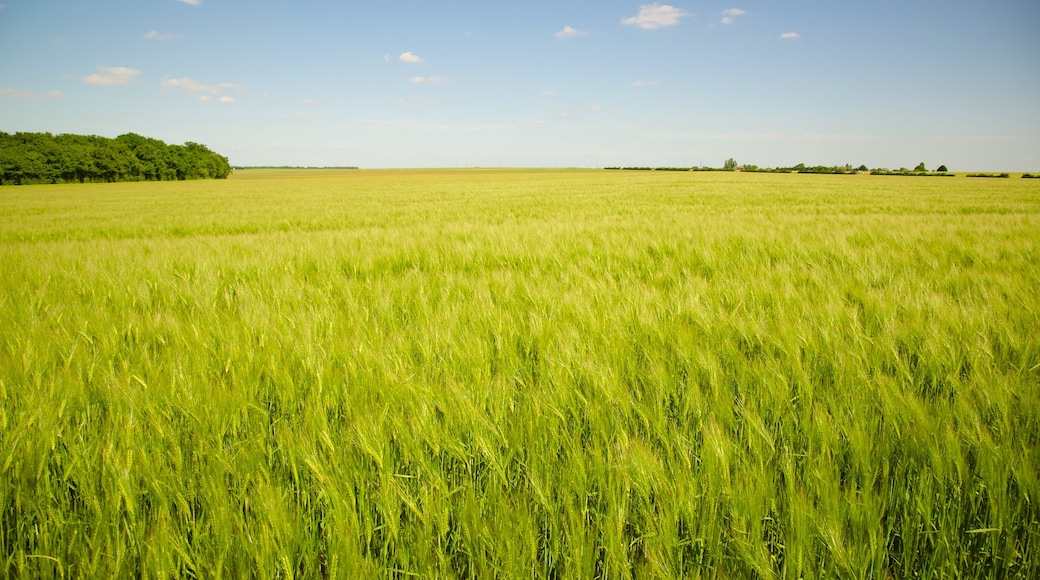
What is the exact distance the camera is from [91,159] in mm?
49000

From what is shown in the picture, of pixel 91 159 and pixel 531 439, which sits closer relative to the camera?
pixel 531 439

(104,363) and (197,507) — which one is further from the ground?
(104,363)

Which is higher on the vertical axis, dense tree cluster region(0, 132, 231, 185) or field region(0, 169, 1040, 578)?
dense tree cluster region(0, 132, 231, 185)

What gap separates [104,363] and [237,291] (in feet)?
4.36

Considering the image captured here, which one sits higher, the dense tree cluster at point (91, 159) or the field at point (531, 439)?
the dense tree cluster at point (91, 159)

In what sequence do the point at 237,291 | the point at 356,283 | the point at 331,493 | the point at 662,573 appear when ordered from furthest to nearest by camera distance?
→ the point at 356,283, the point at 237,291, the point at 331,493, the point at 662,573

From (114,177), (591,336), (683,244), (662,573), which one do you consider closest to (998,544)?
(662,573)

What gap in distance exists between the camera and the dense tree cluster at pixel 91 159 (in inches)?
1766

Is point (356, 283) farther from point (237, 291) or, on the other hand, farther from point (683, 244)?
point (683, 244)

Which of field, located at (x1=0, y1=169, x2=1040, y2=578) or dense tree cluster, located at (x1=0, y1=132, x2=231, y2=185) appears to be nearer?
field, located at (x1=0, y1=169, x2=1040, y2=578)

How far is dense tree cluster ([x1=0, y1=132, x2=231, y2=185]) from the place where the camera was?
147ft

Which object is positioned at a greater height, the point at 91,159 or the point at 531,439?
the point at 91,159

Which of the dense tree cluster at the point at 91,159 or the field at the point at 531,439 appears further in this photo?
the dense tree cluster at the point at 91,159

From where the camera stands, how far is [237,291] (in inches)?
117
